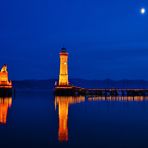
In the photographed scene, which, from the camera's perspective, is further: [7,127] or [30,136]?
[7,127]

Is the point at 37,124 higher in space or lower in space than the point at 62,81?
lower

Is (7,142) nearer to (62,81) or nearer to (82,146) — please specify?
(82,146)

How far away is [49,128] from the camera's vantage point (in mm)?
17000

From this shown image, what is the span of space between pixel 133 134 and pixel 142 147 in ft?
8.52

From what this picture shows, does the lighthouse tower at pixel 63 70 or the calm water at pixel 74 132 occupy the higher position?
the lighthouse tower at pixel 63 70

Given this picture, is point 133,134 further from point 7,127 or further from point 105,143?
point 7,127

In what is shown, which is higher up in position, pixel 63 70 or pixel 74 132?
pixel 63 70

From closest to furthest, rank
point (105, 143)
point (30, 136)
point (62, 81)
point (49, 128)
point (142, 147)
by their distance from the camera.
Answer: point (142, 147) → point (105, 143) → point (30, 136) → point (49, 128) → point (62, 81)

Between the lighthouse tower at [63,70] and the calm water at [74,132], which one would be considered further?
the lighthouse tower at [63,70]

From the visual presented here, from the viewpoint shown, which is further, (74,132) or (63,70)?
(63,70)

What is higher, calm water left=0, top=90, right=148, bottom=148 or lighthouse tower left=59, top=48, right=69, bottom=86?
lighthouse tower left=59, top=48, right=69, bottom=86

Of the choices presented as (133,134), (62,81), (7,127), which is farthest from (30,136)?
(62,81)

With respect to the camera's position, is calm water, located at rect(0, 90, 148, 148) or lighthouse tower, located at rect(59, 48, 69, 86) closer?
calm water, located at rect(0, 90, 148, 148)


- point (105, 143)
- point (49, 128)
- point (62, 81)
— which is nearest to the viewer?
point (105, 143)
